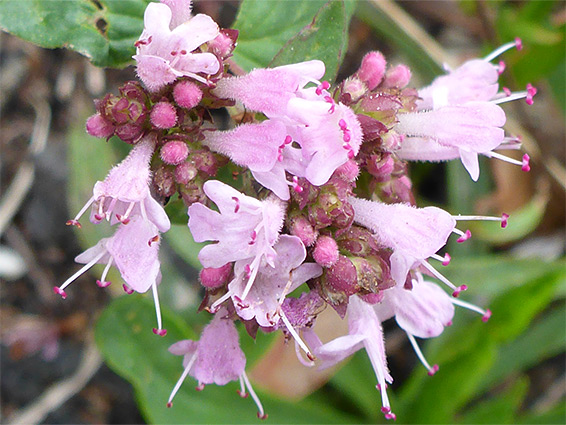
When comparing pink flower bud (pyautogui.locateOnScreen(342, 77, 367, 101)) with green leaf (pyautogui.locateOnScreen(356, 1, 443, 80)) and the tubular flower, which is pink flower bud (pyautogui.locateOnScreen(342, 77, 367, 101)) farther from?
green leaf (pyautogui.locateOnScreen(356, 1, 443, 80))

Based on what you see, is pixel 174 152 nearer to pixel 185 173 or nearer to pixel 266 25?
pixel 185 173

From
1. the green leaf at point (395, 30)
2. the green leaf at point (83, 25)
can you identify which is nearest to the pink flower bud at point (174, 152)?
the green leaf at point (83, 25)

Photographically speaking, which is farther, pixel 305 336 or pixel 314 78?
pixel 305 336

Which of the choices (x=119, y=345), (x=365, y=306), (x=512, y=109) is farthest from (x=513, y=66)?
(x=119, y=345)

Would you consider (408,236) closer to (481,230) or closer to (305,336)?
(305,336)

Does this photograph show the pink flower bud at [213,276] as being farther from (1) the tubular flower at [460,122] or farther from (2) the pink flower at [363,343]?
(1) the tubular flower at [460,122]
